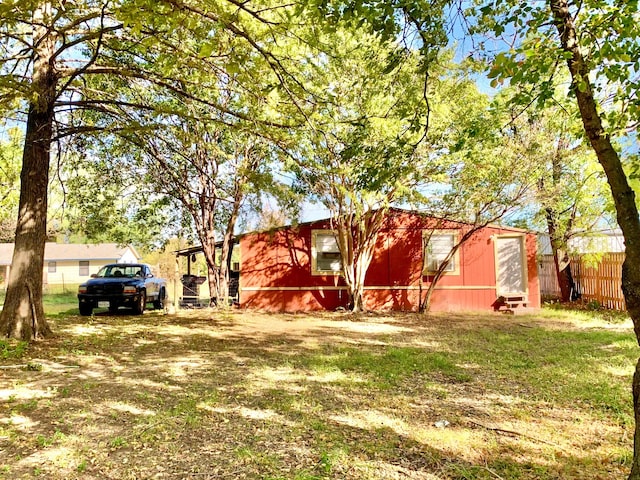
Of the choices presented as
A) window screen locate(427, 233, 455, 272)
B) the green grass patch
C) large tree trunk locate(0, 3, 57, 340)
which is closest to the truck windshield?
large tree trunk locate(0, 3, 57, 340)

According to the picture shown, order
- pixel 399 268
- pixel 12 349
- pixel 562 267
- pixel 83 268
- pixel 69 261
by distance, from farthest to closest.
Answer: pixel 83 268
pixel 69 261
pixel 562 267
pixel 399 268
pixel 12 349

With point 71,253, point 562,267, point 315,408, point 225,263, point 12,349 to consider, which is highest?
point 71,253

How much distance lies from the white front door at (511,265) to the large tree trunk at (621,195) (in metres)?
12.9

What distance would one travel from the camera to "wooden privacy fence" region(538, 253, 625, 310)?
44.6 ft

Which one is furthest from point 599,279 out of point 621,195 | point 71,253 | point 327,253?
point 71,253

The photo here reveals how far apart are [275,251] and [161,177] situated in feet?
14.0

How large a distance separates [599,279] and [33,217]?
1586 cm

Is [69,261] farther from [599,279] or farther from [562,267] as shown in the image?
[599,279]

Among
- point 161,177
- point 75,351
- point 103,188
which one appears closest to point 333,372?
point 75,351

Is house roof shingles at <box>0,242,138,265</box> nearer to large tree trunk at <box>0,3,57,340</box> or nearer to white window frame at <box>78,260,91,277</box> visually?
white window frame at <box>78,260,91,277</box>

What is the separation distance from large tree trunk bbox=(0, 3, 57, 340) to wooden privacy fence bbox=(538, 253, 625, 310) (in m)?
14.5

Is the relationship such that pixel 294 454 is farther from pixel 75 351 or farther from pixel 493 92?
pixel 493 92

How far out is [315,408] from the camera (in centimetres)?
447

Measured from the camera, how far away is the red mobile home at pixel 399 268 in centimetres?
A: 1461
